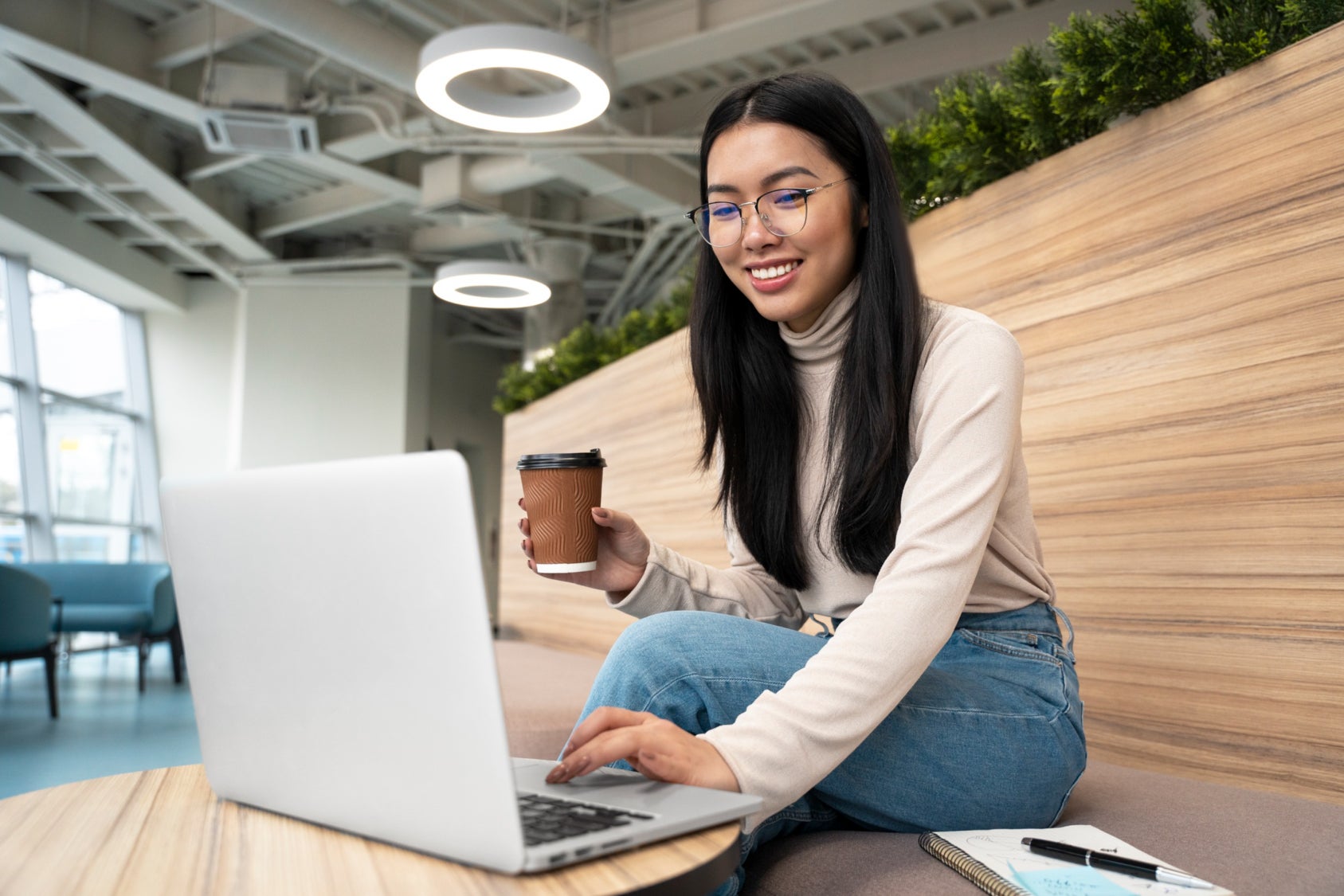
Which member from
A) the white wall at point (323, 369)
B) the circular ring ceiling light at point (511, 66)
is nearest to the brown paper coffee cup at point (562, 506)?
the circular ring ceiling light at point (511, 66)

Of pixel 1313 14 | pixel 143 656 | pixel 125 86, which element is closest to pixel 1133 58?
pixel 1313 14

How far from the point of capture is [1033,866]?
0.96 metres

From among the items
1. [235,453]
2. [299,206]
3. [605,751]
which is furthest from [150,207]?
[605,751]

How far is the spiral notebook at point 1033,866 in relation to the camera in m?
0.88

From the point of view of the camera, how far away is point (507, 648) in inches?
161

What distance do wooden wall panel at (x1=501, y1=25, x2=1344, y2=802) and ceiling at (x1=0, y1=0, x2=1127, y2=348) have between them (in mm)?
3246

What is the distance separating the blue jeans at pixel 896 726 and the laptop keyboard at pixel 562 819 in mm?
273

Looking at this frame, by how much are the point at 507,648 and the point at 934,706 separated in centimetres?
317

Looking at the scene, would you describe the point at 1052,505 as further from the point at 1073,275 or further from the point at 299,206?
the point at 299,206

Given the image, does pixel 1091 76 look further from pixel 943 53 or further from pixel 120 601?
pixel 120 601

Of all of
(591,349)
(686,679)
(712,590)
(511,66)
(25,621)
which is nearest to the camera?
(686,679)

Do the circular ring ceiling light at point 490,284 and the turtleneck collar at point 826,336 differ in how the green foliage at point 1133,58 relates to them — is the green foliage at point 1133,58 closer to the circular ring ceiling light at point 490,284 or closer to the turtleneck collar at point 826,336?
the turtleneck collar at point 826,336

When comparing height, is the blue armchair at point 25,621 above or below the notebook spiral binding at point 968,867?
below

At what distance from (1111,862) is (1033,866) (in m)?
0.07
